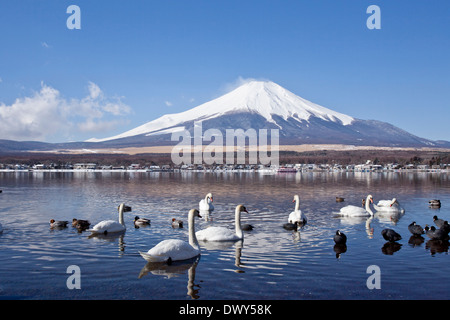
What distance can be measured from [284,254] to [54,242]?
26.4 ft

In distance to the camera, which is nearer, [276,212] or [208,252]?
[208,252]

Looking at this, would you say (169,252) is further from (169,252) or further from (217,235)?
(217,235)

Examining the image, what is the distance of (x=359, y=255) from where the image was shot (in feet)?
46.1

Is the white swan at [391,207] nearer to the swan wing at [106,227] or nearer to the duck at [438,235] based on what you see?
the duck at [438,235]

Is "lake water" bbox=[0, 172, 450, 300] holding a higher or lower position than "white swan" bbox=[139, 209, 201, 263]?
lower

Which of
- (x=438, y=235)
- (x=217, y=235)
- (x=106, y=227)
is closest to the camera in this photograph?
(x=217, y=235)

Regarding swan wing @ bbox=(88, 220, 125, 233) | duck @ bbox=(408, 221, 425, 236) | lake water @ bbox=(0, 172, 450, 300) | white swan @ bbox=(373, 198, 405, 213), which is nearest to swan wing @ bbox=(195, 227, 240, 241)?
lake water @ bbox=(0, 172, 450, 300)

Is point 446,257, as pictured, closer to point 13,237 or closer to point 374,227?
point 374,227

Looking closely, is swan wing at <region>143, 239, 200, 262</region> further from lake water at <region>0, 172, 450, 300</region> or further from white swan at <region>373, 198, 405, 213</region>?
white swan at <region>373, 198, 405, 213</region>

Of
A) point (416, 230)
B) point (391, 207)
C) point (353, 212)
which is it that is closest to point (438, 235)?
point (416, 230)

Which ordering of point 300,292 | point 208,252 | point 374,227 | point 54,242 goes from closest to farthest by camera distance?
point 300,292, point 208,252, point 54,242, point 374,227
